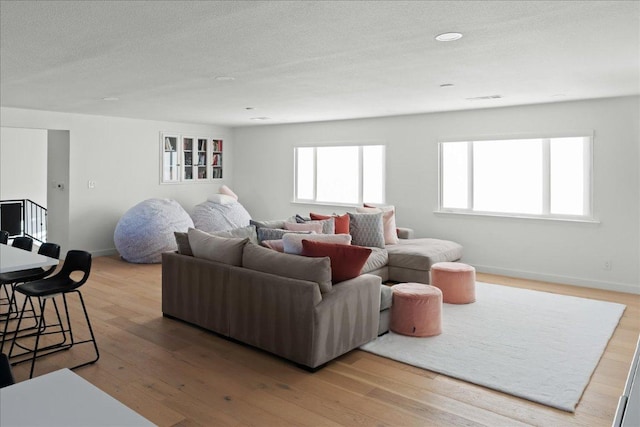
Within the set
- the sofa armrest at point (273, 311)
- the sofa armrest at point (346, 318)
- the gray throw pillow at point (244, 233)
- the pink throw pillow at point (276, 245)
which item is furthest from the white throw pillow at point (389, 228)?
the sofa armrest at point (273, 311)

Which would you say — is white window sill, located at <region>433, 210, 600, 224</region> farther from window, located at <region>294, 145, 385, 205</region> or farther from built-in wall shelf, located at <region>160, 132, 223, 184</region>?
built-in wall shelf, located at <region>160, 132, 223, 184</region>

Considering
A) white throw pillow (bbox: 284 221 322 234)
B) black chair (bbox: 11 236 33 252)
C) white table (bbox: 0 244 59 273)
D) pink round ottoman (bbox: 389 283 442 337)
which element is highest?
white throw pillow (bbox: 284 221 322 234)

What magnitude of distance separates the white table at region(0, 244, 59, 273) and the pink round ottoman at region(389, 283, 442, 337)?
2755 millimetres

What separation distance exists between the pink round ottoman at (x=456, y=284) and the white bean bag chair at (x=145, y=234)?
13.6 feet

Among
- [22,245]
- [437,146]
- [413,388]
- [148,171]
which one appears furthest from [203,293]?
[148,171]

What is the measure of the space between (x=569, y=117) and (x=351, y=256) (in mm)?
4046

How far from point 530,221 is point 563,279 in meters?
0.85

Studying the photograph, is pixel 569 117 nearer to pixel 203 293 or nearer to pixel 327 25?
pixel 327 25

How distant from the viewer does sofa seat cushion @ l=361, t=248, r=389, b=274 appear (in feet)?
17.9

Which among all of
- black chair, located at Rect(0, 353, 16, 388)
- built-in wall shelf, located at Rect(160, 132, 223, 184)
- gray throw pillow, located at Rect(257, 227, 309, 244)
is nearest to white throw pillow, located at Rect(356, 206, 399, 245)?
gray throw pillow, located at Rect(257, 227, 309, 244)

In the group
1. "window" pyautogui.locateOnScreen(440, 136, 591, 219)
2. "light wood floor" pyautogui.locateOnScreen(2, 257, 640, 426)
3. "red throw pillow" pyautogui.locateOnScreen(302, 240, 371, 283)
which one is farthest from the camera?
"window" pyautogui.locateOnScreen(440, 136, 591, 219)

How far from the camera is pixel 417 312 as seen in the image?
4.09 meters

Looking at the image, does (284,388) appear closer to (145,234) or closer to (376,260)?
(376,260)

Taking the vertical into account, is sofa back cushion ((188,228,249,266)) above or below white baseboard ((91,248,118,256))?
above
